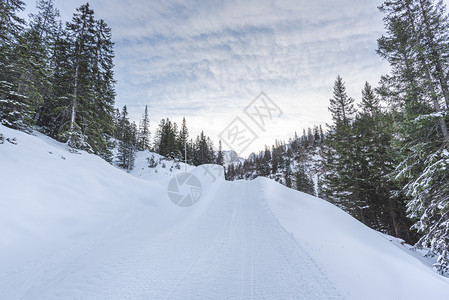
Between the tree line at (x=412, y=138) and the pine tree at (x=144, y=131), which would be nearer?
the tree line at (x=412, y=138)

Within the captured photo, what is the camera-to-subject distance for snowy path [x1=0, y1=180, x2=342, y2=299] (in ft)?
10.3

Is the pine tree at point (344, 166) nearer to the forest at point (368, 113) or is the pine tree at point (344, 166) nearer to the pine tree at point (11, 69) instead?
the forest at point (368, 113)

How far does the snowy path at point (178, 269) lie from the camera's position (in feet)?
10.3

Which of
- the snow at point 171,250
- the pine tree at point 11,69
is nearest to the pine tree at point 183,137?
the pine tree at point 11,69

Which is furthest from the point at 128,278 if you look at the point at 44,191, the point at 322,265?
the point at 44,191

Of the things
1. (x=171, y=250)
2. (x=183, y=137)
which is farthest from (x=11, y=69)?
(x=183, y=137)

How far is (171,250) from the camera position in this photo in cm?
492

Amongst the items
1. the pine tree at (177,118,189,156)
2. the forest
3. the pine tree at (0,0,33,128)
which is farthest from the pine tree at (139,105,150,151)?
the pine tree at (0,0,33,128)

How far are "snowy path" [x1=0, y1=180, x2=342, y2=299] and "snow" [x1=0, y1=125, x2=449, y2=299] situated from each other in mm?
24

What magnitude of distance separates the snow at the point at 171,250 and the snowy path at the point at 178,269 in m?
0.02

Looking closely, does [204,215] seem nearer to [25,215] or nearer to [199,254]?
[199,254]

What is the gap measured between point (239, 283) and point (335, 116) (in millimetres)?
20476

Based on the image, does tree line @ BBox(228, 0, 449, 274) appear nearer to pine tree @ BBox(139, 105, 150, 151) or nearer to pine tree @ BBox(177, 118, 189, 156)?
pine tree @ BBox(177, 118, 189, 156)

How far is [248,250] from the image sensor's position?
478cm
